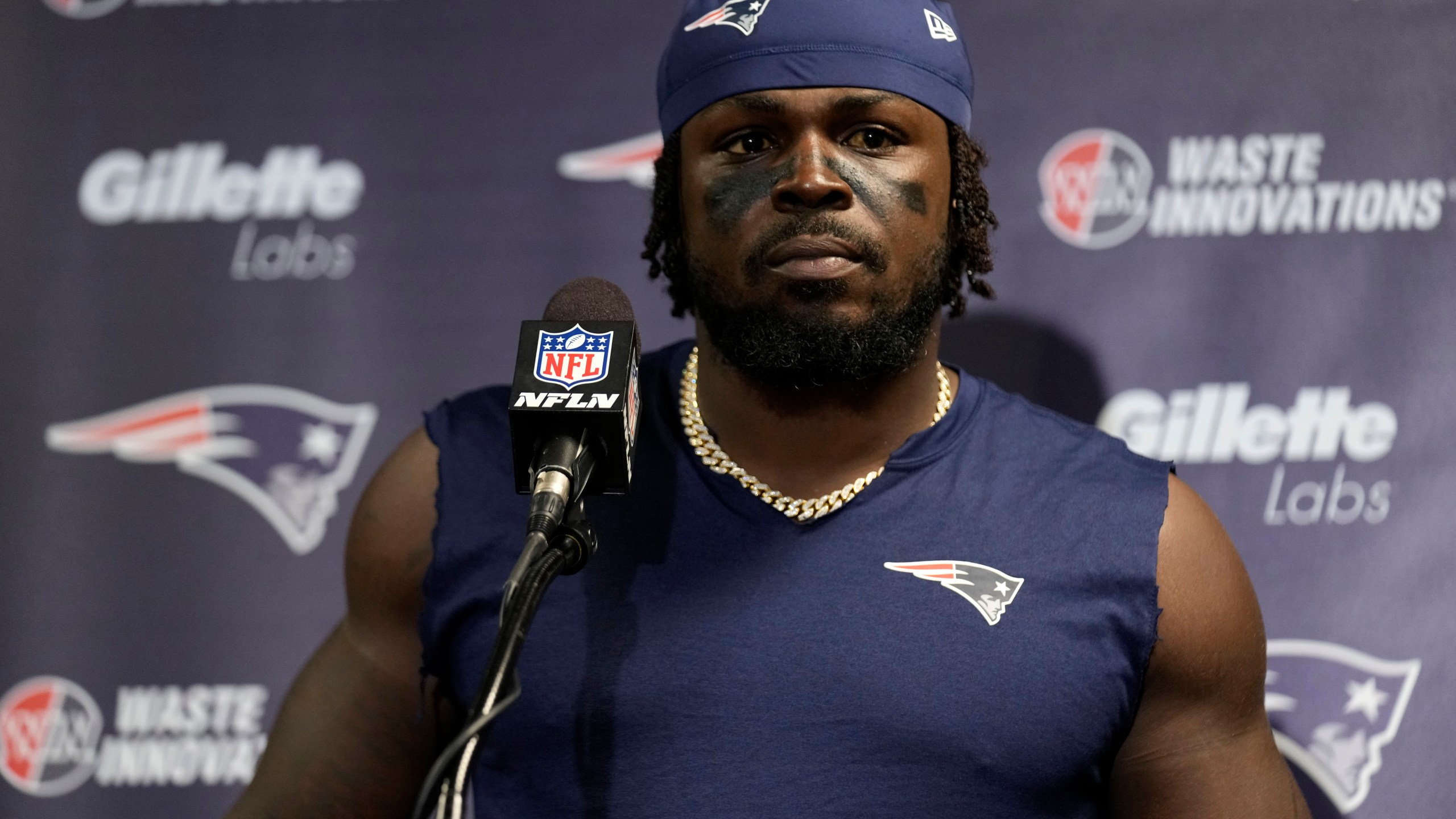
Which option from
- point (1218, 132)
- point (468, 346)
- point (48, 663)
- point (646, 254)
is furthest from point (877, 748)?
point (48, 663)

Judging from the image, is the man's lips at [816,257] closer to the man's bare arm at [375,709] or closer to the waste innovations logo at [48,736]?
the man's bare arm at [375,709]

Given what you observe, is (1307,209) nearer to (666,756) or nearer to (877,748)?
(877,748)

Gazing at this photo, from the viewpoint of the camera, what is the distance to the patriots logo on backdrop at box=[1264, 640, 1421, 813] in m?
2.01

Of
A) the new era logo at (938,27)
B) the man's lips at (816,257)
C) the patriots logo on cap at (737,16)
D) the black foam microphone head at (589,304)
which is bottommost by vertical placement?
the black foam microphone head at (589,304)

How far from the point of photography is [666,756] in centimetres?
144

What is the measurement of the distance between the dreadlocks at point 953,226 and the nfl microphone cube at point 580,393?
642 millimetres

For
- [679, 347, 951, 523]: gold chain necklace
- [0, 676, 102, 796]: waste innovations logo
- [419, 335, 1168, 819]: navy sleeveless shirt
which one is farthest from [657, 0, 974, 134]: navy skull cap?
[0, 676, 102, 796]: waste innovations logo

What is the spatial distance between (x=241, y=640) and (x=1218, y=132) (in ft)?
5.96

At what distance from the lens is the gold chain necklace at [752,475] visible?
1578mm

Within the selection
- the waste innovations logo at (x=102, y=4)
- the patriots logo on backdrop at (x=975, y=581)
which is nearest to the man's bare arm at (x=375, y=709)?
the patriots logo on backdrop at (x=975, y=581)

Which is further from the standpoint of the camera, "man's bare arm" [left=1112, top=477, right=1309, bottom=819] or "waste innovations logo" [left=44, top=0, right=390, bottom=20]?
"waste innovations logo" [left=44, top=0, right=390, bottom=20]

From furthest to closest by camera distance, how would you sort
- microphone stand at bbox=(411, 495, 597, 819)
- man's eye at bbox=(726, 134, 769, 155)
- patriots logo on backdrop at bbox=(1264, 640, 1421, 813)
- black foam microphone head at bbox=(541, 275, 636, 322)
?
patriots logo on backdrop at bbox=(1264, 640, 1421, 813), man's eye at bbox=(726, 134, 769, 155), black foam microphone head at bbox=(541, 275, 636, 322), microphone stand at bbox=(411, 495, 597, 819)

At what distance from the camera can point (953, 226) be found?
5.76ft

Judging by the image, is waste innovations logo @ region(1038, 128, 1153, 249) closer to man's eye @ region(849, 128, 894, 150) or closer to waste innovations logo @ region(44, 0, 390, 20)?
man's eye @ region(849, 128, 894, 150)
